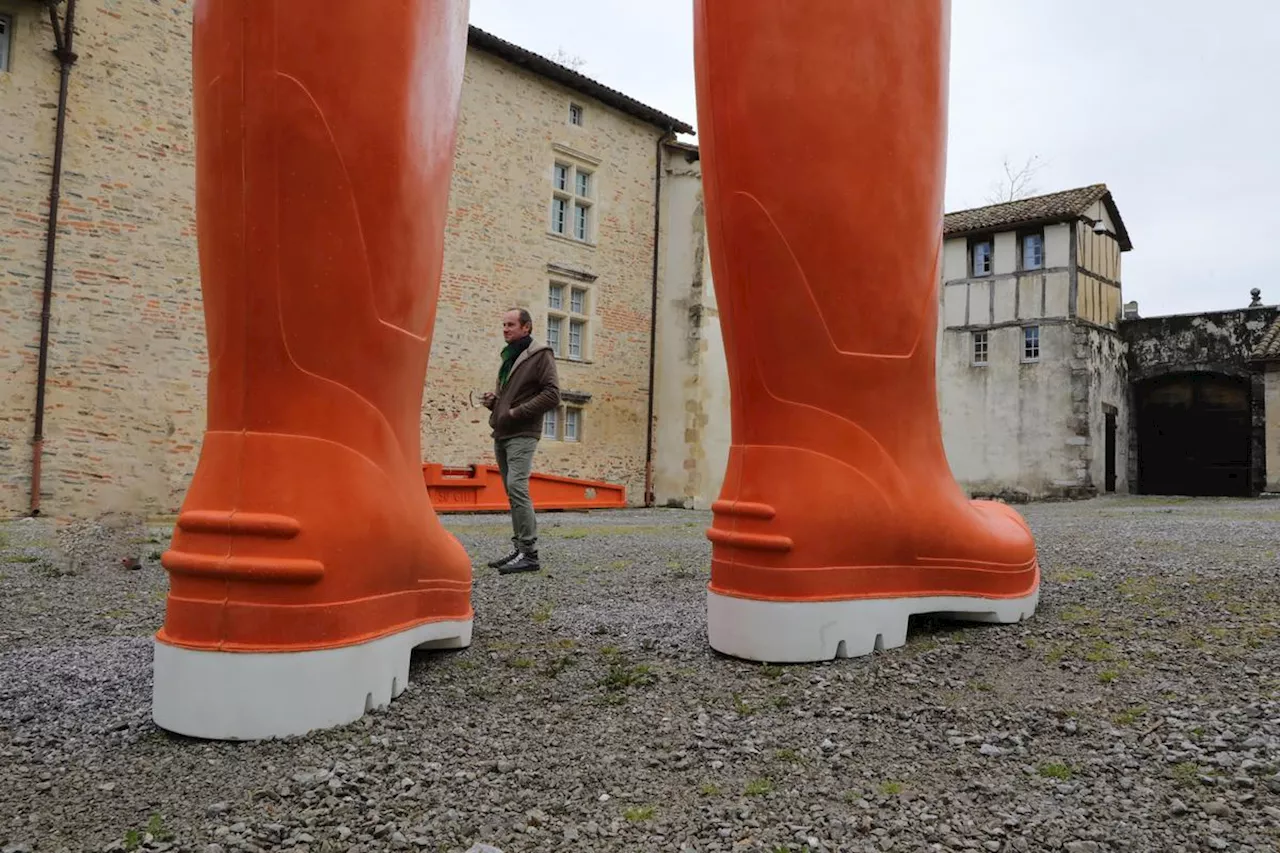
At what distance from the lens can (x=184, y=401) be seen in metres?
10.3

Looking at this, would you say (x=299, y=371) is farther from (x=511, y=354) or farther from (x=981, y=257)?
(x=981, y=257)

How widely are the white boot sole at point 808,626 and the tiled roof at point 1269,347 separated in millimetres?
20592

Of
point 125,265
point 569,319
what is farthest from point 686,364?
point 125,265

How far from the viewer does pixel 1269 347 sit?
1852cm

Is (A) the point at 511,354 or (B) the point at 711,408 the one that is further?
(B) the point at 711,408

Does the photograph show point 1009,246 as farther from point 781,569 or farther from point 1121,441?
point 781,569

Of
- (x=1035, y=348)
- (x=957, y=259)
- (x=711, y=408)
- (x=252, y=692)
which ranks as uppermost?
(x=957, y=259)

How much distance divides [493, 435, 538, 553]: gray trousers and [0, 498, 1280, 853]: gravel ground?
1.94m

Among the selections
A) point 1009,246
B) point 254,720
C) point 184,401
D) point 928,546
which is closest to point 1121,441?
point 1009,246

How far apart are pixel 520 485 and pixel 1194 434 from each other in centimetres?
2265

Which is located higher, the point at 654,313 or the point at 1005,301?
the point at 1005,301

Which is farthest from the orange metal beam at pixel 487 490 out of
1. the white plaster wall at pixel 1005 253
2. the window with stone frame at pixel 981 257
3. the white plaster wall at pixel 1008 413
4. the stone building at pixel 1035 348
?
the white plaster wall at pixel 1005 253

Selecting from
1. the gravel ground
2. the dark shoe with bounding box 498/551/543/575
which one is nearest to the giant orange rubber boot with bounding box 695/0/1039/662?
the gravel ground

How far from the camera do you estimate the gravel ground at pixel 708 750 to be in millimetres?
1189
